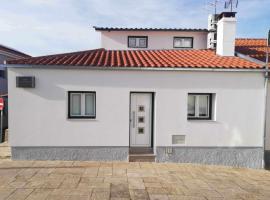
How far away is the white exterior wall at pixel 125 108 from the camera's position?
8383 millimetres

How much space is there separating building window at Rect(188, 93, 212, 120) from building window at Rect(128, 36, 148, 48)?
5851 millimetres

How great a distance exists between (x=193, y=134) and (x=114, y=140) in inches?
116

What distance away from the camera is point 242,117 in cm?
894

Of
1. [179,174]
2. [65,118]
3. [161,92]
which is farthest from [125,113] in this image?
[179,174]

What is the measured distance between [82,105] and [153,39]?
688 cm

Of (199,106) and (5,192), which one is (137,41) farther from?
(5,192)

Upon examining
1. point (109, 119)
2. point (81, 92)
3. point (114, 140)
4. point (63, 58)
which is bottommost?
point (114, 140)

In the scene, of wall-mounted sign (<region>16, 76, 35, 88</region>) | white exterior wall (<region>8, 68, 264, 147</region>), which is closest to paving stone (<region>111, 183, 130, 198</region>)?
white exterior wall (<region>8, 68, 264, 147</region>)

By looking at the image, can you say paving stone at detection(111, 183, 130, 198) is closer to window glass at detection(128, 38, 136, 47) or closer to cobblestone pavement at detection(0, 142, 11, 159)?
cobblestone pavement at detection(0, 142, 11, 159)

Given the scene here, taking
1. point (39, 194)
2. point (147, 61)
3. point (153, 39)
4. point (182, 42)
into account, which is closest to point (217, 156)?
point (147, 61)

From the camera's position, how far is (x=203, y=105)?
917 centimetres

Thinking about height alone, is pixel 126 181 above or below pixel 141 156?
below

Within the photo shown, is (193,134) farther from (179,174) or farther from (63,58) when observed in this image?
(63,58)

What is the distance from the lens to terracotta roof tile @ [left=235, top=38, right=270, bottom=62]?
10914 mm
